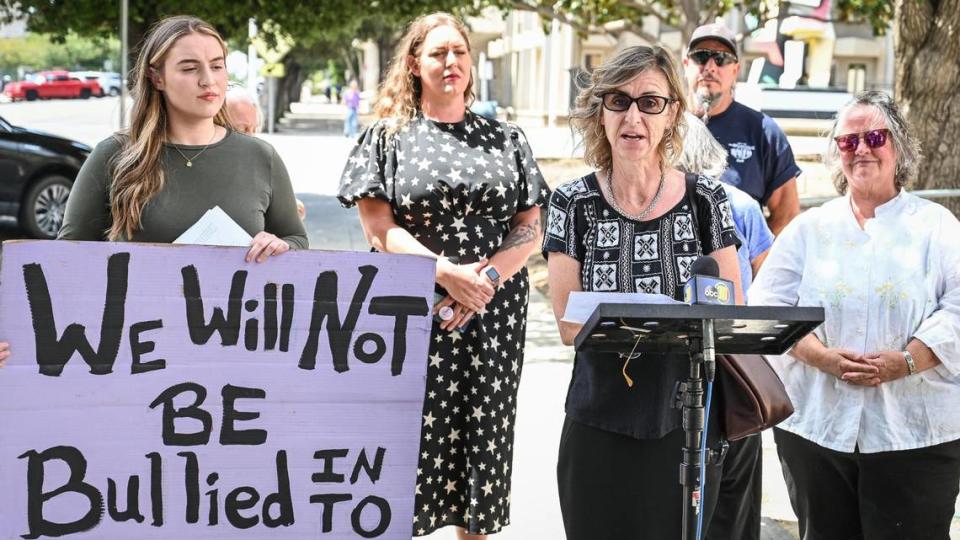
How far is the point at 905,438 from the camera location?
368 centimetres

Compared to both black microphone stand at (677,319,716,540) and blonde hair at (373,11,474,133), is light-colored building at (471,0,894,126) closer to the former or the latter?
blonde hair at (373,11,474,133)

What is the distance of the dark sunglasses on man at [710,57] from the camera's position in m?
5.20

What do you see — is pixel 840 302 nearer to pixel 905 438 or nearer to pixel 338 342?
pixel 905 438

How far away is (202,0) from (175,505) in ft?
43.0

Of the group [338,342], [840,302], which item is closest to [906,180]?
[840,302]

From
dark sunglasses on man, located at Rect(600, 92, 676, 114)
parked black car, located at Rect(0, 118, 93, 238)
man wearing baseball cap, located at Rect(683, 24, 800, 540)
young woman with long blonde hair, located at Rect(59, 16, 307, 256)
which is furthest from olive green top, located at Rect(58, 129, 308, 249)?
parked black car, located at Rect(0, 118, 93, 238)

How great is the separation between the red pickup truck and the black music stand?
41.0 ft

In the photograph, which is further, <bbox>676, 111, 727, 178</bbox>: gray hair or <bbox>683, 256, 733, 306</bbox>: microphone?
<bbox>676, 111, 727, 178</bbox>: gray hair

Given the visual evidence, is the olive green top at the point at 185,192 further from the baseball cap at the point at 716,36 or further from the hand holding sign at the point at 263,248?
the baseball cap at the point at 716,36

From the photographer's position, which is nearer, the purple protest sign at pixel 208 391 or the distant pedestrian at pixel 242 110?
the purple protest sign at pixel 208 391

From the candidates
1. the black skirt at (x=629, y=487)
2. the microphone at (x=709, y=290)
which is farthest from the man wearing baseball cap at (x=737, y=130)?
the microphone at (x=709, y=290)

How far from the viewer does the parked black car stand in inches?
536

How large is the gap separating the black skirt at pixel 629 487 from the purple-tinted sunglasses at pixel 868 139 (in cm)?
116

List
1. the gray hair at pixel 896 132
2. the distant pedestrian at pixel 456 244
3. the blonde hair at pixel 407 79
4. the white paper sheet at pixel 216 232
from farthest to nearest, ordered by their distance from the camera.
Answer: the blonde hair at pixel 407 79
the distant pedestrian at pixel 456 244
the gray hair at pixel 896 132
the white paper sheet at pixel 216 232
